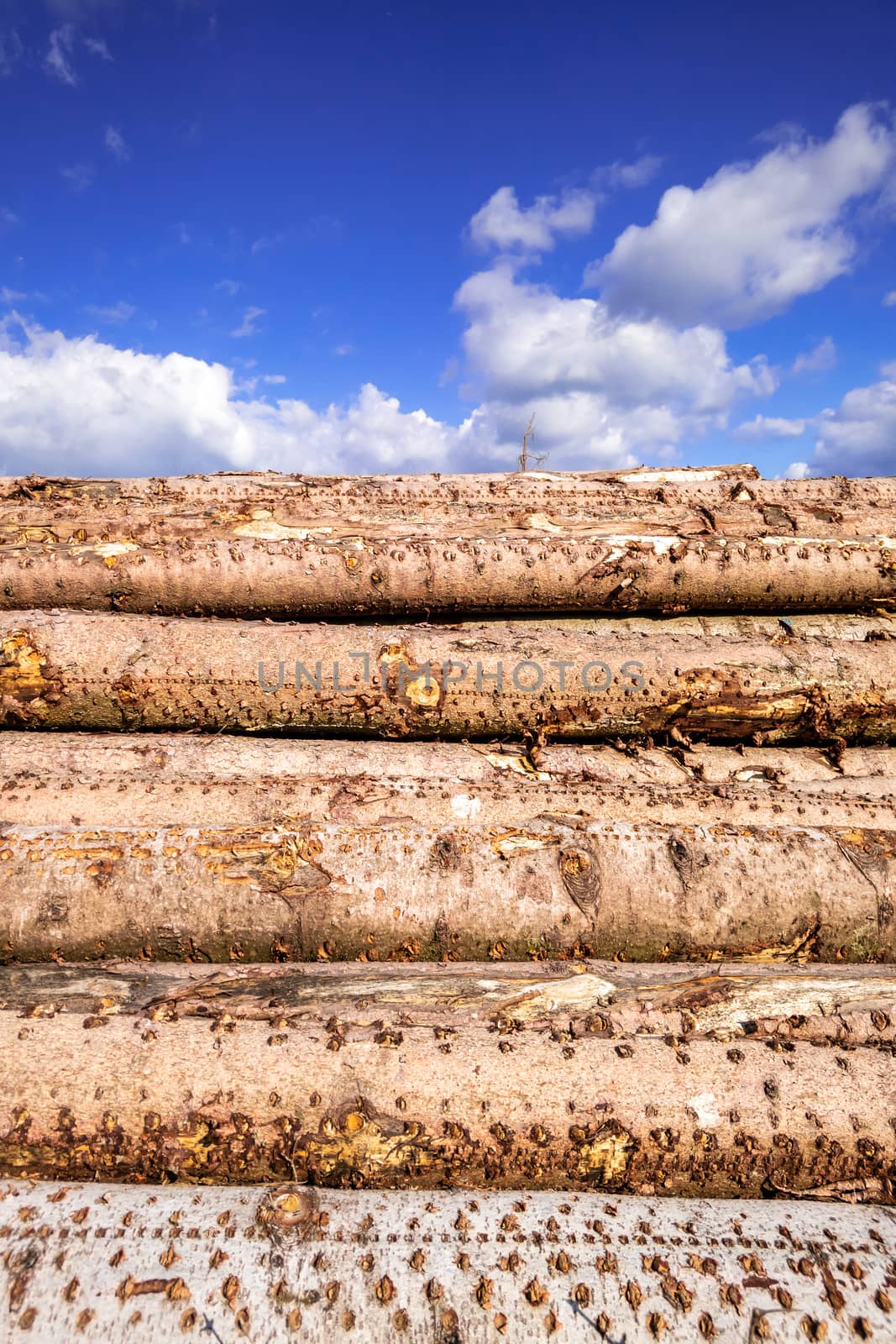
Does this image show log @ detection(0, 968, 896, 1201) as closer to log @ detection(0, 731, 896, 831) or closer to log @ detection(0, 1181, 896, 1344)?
log @ detection(0, 1181, 896, 1344)

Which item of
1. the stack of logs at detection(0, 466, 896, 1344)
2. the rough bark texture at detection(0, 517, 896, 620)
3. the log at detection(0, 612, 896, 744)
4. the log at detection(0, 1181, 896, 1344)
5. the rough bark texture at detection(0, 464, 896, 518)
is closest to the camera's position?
the log at detection(0, 1181, 896, 1344)

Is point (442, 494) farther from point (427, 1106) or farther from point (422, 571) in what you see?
point (427, 1106)

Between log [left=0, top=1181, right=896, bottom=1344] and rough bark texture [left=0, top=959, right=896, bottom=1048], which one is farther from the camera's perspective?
rough bark texture [left=0, top=959, right=896, bottom=1048]

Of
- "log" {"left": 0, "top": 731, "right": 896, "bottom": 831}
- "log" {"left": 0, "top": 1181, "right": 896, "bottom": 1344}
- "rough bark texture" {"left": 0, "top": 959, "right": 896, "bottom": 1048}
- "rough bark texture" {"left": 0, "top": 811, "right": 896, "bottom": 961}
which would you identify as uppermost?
"log" {"left": 0, "top": 731, "right": 896, "bottom": 831}

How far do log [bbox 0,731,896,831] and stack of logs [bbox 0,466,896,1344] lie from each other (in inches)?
0.8

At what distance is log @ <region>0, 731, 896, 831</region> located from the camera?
294 cm

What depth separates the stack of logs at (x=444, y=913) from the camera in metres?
1.67

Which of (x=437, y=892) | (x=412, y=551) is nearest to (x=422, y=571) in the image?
(x=412, y=551)

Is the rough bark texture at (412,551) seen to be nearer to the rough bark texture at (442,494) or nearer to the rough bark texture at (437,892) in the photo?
the rough bark texture at (442,494)

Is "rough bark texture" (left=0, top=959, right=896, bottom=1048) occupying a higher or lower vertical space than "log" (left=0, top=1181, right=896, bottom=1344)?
higher

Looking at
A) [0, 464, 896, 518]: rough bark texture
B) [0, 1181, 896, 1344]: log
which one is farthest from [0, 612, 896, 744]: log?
[0, 1181, 896, 1344]: log

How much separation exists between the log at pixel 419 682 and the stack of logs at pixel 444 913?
19mm

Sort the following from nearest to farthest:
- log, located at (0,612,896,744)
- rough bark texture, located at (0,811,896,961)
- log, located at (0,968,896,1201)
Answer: log, located at (0,968,896,1201)
rough bark texture, located at (0,811,896,961)
log, located at (0,612,896,744)

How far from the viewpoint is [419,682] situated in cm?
350
